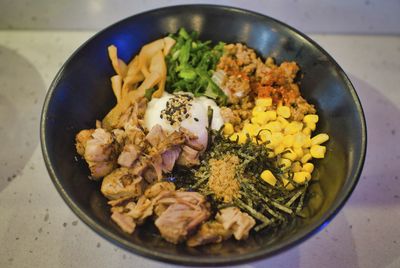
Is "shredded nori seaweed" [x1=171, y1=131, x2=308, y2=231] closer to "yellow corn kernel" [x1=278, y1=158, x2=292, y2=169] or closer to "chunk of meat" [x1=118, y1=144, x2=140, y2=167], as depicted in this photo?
"yellow corn kernel" [x1=278, y1=158, x2=292, y2=169]

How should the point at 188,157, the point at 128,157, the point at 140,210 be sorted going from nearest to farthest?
the point at 140,210 → the point at 128,157 → the point at 188,157

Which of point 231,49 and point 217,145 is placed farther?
point 231,49

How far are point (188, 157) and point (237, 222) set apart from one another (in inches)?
19.2

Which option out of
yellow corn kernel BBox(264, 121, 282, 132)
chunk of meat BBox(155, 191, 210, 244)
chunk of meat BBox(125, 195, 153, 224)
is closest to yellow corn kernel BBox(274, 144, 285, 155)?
yellow corn kernel BBox(264, 121, 282, 132)

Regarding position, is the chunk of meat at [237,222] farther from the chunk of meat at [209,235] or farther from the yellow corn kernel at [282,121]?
the yellow corn kernel at [282,121]

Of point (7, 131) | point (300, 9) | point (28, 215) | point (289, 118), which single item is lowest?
point (28, 215)

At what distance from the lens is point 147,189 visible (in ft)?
6.48

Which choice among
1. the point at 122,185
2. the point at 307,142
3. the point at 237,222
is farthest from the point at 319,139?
the point at 122,185

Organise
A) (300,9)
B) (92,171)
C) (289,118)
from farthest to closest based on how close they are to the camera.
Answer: (300,9) < (289,118) < (92,171)

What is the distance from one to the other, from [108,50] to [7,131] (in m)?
1.04

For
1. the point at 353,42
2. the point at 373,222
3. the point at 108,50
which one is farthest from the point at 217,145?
the point at 353,42

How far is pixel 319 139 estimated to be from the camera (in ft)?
7.06

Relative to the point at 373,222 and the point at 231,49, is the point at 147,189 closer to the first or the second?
the point at 231,49

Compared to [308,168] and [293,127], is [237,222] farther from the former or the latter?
[293,127]
